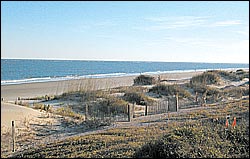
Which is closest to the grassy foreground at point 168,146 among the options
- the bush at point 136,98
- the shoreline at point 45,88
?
the bush at point 136,98

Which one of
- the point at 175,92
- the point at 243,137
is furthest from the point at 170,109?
the point at 243,137

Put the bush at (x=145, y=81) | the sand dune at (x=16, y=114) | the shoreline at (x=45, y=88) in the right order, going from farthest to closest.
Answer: the bush at (x=145, y=81) → the shoreline at (x=45, y=88) → the sand dune at (x=16, y=114)

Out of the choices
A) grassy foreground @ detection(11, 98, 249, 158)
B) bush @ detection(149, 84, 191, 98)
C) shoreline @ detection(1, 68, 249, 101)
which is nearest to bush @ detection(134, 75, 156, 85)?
shoreline @ detection(1, 68, 249, 101)

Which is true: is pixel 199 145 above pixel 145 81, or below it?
above

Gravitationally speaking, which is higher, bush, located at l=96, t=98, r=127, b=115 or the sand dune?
the sand dune

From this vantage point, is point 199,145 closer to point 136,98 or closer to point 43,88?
point 136,98

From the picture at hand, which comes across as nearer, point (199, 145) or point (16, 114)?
point (199, 145)

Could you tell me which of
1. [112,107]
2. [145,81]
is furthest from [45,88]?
[112,107]

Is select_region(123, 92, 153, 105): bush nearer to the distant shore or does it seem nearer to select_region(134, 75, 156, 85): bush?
the distant shore

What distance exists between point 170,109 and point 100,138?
36.3 feet

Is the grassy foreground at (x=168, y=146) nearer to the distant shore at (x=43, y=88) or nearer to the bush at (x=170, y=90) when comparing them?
the bush at (x=170, y=90)

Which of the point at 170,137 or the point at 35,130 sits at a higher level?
Result: the point at 170,137

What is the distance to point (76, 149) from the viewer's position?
980 cm

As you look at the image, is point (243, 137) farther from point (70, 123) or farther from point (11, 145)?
point (70, 123)
